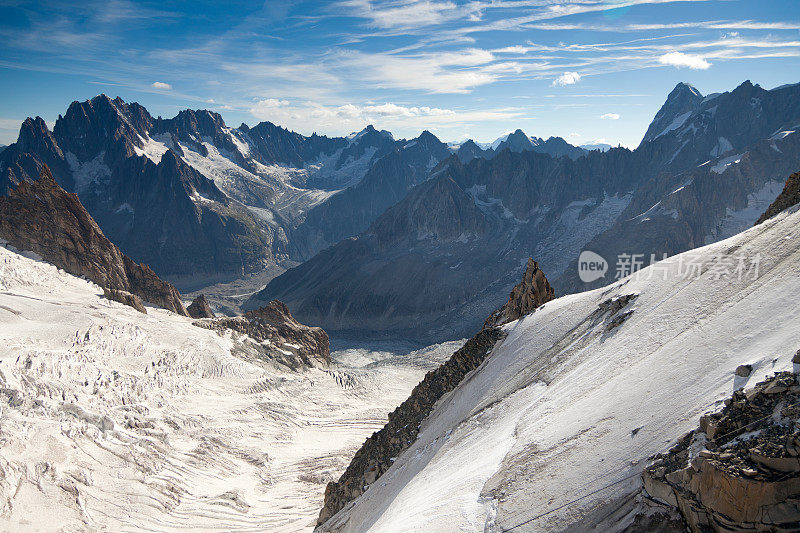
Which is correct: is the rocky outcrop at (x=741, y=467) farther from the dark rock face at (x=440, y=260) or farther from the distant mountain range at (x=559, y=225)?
the dark rock face at (x=440, y=260)

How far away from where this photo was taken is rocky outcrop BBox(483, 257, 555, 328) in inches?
1501

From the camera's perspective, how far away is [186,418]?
50344 mm

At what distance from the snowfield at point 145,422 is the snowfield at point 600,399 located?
1936cm

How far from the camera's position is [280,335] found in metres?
83.0

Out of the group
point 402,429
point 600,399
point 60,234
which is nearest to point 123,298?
point 60,234

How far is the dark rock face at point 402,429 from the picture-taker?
98.8ft

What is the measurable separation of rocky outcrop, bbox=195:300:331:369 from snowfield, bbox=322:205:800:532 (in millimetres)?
51894

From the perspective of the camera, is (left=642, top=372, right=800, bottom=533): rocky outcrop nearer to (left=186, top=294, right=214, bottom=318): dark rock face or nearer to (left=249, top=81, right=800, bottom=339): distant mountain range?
(left=186, top=294, right=214, bottom=318): dark rock face

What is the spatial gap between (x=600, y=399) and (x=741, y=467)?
721cm
